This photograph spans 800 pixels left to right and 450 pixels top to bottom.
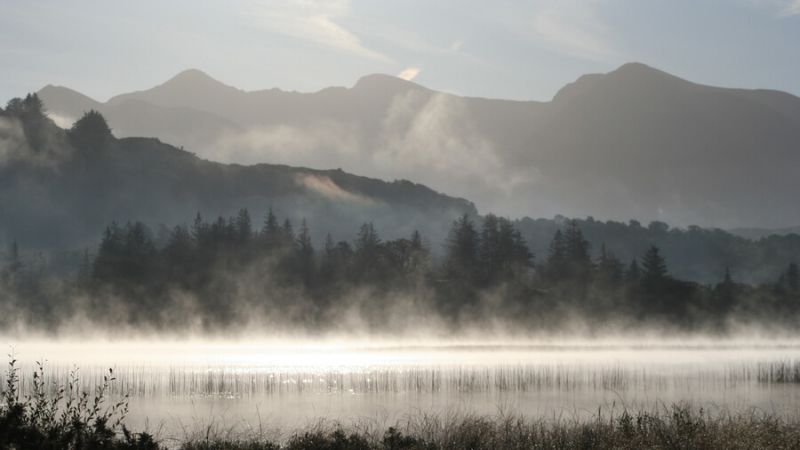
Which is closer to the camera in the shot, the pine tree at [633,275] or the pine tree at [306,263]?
the pine tree at [633,275]

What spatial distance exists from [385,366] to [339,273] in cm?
7375

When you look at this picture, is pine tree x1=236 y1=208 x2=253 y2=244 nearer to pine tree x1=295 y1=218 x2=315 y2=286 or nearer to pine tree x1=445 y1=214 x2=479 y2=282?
pine tree x1=295 y1=218 x2=315 y2=286

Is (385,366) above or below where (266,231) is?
below

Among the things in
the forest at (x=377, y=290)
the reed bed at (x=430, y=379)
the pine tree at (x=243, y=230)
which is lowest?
the reed bed at (x=430, y=379)

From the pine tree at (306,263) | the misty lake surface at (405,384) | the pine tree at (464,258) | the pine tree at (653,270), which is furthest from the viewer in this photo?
the pine tree at (306,263)

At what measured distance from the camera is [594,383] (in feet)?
189

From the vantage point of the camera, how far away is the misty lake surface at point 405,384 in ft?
139

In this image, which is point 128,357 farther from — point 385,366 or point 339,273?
point 339,273

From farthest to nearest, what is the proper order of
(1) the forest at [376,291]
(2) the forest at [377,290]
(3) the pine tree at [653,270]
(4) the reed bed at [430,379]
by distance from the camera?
1. (3) the pine tree at [653,270]
2. (2) the forest at [377,290]
3. (1) the forest at [376,291]
4. (4) the reed bed at [430,379]

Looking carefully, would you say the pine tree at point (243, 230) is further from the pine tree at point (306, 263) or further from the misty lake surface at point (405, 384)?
the misty lake surface at point (405, 384)

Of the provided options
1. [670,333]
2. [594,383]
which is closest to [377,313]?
[670,333]

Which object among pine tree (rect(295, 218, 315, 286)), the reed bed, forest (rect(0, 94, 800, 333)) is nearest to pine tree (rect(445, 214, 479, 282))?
forest (rect(0, 94, 800, 333))

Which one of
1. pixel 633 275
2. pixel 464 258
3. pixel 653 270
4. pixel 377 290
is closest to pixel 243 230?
pixel 377 290

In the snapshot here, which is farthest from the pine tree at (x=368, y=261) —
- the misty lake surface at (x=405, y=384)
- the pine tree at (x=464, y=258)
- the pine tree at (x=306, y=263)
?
the misty lake surface at (x=405, y=384)
